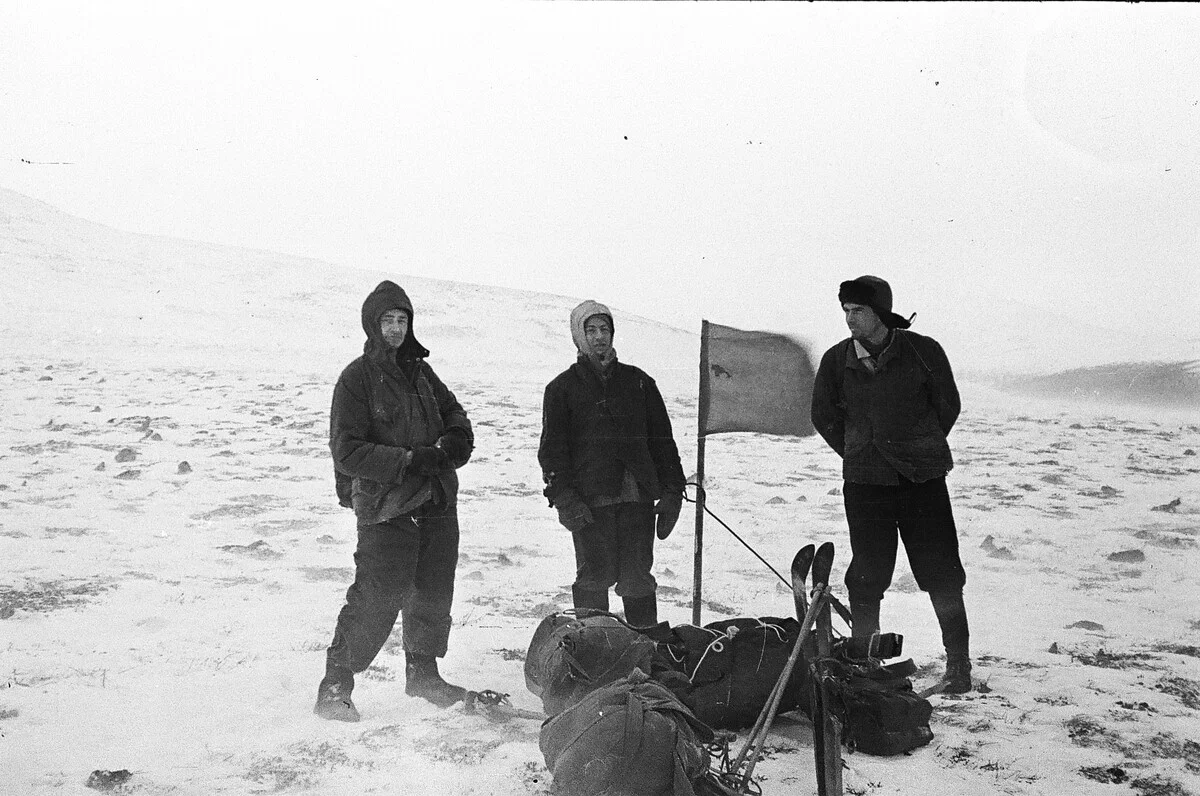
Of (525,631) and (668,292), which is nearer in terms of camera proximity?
(525,631)

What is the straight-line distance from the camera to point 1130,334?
466cm

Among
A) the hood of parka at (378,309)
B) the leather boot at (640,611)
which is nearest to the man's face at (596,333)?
the hood of parka at (378,309)

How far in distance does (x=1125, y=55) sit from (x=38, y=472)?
16.7 feet

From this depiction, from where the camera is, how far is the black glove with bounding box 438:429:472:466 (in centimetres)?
314

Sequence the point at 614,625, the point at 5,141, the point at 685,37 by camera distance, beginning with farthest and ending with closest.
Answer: the point at 685,37 < the point at 5,141 < the point at 614,625

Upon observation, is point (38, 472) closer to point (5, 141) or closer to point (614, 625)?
point (5, 141)

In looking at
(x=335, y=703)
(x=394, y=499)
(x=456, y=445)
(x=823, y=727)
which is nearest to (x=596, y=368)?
(x=456, y=445)

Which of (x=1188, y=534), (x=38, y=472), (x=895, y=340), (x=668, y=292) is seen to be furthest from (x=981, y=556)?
(x=38, y=472)

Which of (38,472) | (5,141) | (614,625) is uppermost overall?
(5,141)

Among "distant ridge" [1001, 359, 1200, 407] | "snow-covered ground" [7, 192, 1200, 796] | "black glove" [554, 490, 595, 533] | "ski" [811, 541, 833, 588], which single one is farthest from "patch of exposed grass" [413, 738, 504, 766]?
"distant ridge" [1001, 359, 1200, 407]

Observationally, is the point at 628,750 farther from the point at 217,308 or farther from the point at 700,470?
the point at 217,308

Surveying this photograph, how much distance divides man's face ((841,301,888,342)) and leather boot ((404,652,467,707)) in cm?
190

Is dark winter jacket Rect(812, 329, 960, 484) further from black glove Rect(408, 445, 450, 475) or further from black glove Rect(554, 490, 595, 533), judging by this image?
black glove Rect(408, 445, 450, 475)

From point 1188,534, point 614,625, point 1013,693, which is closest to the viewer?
point 614,625
